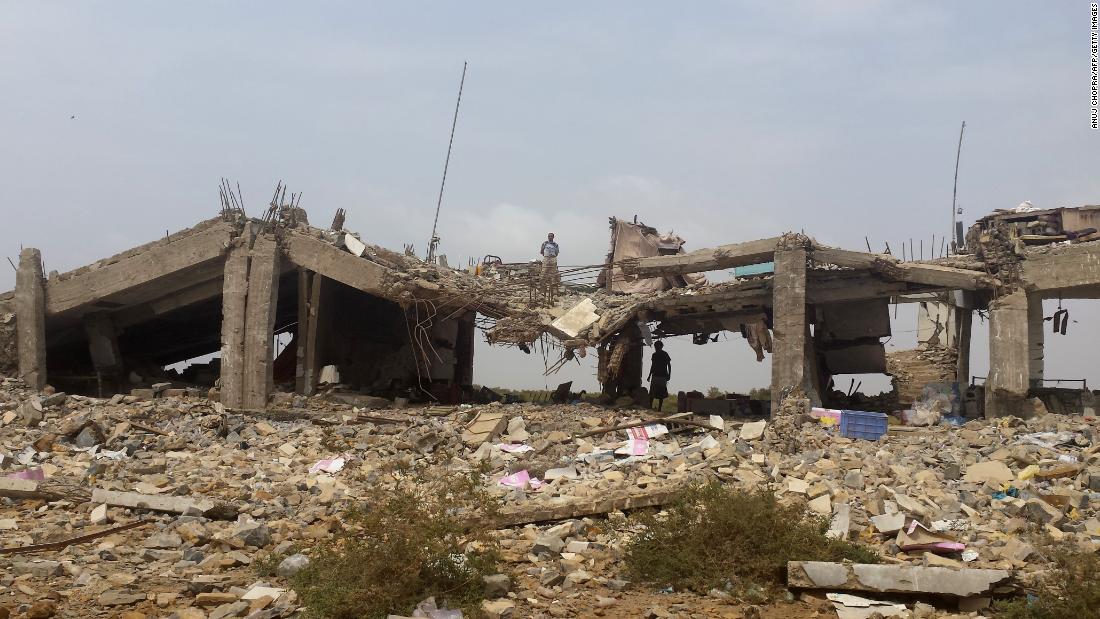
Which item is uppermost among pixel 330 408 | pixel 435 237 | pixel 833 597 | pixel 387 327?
pixel 435 237

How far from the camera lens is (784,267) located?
42.3ft

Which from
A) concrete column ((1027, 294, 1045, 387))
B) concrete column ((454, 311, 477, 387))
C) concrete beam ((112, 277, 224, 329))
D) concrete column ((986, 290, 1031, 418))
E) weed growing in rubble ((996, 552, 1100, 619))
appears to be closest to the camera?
weed growing in rubble ((996, 552, 1100, 619))

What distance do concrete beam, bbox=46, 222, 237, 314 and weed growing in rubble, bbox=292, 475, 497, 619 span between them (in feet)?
28.4

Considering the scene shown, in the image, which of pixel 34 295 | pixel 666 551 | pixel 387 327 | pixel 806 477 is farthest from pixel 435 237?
pixel 666 551

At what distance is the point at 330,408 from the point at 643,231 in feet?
21.6

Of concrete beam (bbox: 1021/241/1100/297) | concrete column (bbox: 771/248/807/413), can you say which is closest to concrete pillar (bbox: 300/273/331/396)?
concrete column (bbox: 771/248/807/413)

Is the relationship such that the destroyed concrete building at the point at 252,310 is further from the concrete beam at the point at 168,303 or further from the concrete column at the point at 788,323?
the concrete column at the point at 788,323

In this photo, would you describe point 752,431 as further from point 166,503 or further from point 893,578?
point 166,503

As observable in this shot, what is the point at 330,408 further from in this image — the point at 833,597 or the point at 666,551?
the point at 833,597

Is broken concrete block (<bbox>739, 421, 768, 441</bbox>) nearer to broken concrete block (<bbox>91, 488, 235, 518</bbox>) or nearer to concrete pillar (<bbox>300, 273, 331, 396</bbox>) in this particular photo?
broken concrete block (<bbox>91, 488, 235, 518</bbox>)

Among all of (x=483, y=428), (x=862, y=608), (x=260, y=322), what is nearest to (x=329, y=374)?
(x=260, y=322)

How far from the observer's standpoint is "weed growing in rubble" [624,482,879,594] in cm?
698

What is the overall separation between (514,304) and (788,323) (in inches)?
169

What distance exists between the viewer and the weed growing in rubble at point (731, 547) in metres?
6.98
